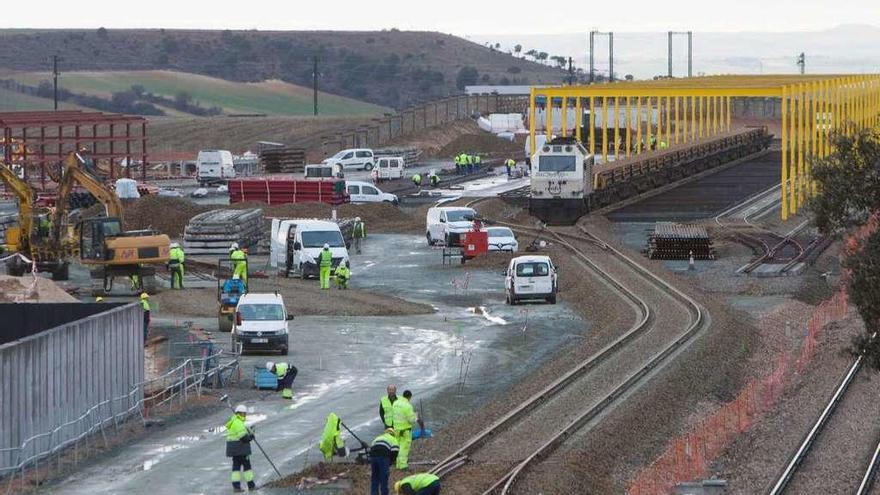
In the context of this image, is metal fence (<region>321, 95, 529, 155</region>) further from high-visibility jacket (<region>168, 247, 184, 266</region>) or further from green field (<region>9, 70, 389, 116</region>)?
high-visibility jacket (<region>168, 247, 184, 266</region>)

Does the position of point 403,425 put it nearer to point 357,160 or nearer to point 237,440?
point 237,440

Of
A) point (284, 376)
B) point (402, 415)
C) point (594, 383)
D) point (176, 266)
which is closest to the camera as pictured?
point (402, 415)

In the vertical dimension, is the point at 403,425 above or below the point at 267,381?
above

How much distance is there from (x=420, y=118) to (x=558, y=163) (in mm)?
69883

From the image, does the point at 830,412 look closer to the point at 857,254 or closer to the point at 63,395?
the point at 857,254

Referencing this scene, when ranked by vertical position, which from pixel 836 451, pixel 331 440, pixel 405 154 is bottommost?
pixel 836 451

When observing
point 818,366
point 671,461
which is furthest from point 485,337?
point 671,461

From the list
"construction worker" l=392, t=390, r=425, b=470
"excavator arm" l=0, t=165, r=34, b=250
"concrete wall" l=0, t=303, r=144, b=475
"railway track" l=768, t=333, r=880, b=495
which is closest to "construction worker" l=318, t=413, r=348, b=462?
"construction worker" l=392, t=390, r=425, b=470

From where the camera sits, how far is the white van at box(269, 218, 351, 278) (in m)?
48.8

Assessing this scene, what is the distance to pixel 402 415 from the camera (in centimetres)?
2336

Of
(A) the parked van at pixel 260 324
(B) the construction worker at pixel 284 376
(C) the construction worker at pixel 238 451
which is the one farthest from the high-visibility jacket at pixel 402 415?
(A) the parked van at pixel 260 324

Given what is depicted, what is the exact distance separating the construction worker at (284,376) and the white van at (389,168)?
57.2m

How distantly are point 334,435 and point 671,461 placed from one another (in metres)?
4.93

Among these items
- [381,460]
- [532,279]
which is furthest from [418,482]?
[532,279]
